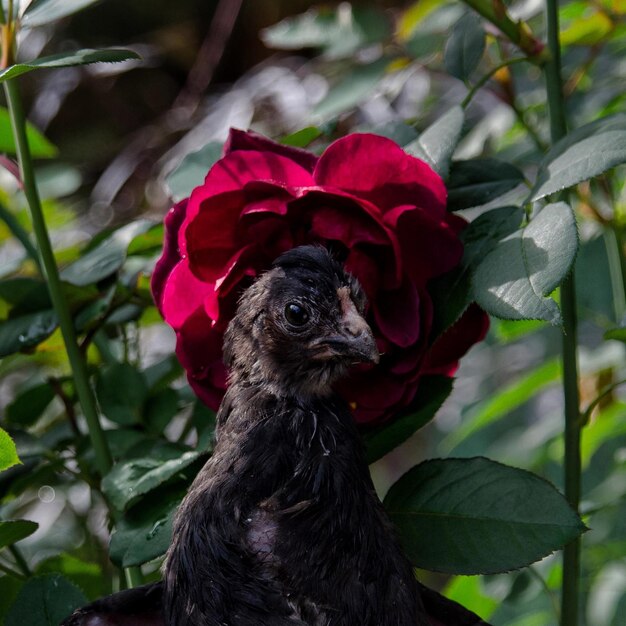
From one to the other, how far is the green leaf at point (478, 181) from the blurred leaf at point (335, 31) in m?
0.44

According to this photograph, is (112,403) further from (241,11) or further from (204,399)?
(241,11)

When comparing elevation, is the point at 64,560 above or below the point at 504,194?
below

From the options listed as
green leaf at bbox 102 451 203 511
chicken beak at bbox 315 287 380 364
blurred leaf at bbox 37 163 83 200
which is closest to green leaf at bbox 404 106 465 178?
chicken beak at bbox 315 287 380 364

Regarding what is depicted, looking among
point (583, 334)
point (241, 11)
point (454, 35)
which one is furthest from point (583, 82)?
point (241, 11)

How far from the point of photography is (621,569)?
130cm

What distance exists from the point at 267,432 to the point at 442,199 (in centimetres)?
18

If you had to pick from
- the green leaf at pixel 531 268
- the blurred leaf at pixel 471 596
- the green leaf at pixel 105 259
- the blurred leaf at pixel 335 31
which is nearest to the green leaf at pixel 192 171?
the green leaf at pixel 105 259

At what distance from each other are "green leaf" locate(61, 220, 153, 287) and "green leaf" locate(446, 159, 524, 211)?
0.77ft

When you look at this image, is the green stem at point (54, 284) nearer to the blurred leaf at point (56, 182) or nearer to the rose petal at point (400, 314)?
the rose petal at point (400, 314)

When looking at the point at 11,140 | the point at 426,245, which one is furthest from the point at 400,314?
the point at 11,140

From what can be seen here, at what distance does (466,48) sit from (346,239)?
247mm

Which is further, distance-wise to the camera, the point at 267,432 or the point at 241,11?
the point at 241,11

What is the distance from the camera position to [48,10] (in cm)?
74

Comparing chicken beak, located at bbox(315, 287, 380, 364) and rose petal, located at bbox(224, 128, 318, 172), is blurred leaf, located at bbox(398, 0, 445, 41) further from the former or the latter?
chicken beak, located at bbox(315, 287, 380, 364)
